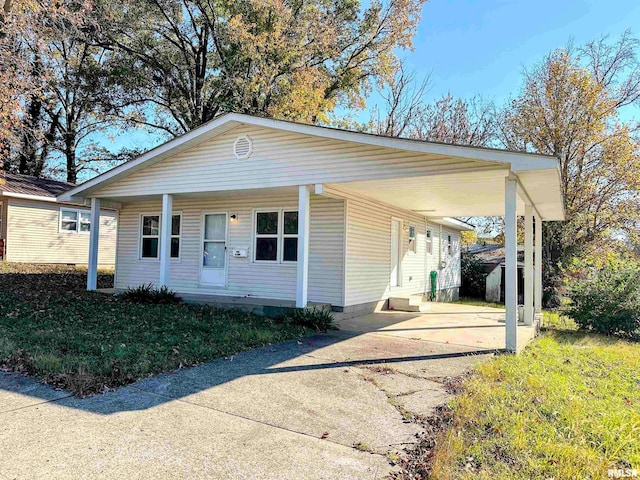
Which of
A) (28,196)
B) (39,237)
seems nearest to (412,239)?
(28,196)

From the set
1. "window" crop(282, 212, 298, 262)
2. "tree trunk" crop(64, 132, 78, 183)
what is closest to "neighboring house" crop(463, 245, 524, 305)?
"window" crop(282, 212, 298, 262)

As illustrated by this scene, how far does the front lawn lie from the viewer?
4.86m

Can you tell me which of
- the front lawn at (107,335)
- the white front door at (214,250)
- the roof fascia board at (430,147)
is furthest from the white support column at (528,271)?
the white front door at (214,250)

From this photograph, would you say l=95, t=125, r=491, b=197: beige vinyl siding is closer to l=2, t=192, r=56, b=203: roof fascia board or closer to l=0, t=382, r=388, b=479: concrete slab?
l=0, t=382, r=388, b=479: concrete slab

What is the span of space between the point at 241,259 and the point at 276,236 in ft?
3.75

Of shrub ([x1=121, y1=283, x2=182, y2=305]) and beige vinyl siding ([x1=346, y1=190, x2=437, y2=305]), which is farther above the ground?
beige vinyl siding ([x1=346, y1=190, x2=437, y2=305])

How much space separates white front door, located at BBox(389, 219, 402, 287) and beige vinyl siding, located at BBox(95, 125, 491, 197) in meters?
4.37

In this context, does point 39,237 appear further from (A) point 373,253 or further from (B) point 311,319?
(B) point 311,319

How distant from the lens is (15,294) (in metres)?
10.3

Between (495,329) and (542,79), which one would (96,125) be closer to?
(542,79)

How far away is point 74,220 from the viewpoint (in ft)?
63.4

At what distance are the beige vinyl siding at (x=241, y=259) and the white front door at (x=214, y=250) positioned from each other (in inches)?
5.5

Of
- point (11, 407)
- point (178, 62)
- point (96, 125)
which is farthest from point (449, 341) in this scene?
point (96, 125)

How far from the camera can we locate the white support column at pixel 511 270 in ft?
21.1
